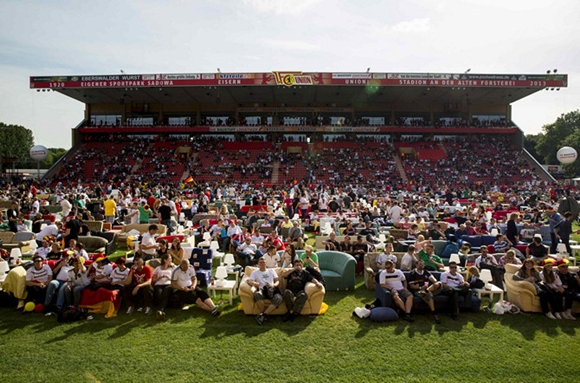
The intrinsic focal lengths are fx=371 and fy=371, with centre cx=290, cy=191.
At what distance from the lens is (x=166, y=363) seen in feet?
15.9

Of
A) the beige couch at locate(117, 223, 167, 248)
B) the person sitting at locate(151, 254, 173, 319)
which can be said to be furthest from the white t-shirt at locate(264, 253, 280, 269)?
the beige couch at locate(117, 223, 167, 248)

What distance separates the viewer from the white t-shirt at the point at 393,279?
660cm

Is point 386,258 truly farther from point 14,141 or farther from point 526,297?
point 14,141

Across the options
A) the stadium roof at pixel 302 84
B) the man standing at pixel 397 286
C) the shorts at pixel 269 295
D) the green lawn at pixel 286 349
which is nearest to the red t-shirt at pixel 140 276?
the green lawn at pixel 286 349

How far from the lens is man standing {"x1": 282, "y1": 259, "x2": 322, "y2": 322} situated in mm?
6344

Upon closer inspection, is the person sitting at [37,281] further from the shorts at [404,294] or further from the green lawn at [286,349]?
the shorts at [404,294]

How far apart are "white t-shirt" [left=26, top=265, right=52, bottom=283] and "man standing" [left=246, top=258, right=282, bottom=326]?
12.2 ft

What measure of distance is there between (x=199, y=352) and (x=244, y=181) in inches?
1141

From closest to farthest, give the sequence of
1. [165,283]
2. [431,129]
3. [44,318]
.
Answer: [44,318]
[165,283]
[431,129]

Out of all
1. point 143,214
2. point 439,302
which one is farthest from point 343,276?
point 143,214

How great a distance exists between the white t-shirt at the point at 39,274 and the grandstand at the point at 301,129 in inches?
1015

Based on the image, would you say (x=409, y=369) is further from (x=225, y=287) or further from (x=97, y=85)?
(x=97, y=85)

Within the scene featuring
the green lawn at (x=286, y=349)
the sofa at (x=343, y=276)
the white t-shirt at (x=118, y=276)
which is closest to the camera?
the green lawn at (x=286, y=349)

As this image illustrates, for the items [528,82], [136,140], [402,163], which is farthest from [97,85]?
[528,82]
